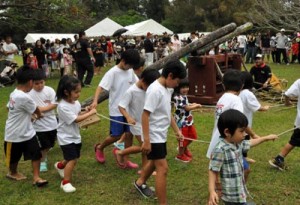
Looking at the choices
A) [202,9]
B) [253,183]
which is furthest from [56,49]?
[202,9]

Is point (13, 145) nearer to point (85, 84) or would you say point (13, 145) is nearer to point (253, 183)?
point (253, 183)

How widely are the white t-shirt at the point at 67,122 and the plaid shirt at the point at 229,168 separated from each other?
2010 millimetres

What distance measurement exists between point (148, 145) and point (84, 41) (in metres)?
9.56

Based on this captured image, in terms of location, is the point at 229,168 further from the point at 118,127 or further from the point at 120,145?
the point at 120,145

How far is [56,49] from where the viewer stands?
19.0 metres

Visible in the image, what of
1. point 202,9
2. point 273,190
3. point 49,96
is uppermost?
point 202,9

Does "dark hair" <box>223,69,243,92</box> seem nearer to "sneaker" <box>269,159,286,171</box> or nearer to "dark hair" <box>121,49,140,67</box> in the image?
"dark hair" <box>121,49,140,67</box>

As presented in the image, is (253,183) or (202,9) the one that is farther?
(202,9)

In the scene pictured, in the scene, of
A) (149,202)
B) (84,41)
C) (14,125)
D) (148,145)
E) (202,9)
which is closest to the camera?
(148,145)

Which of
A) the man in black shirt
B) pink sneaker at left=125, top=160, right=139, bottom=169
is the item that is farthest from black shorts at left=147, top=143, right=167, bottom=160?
the man in black shirt

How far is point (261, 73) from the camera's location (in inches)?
387

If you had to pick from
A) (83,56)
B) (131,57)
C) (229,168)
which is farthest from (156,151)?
(83,56)

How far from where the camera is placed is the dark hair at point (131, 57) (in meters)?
5.09

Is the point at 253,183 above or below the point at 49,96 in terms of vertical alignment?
below
